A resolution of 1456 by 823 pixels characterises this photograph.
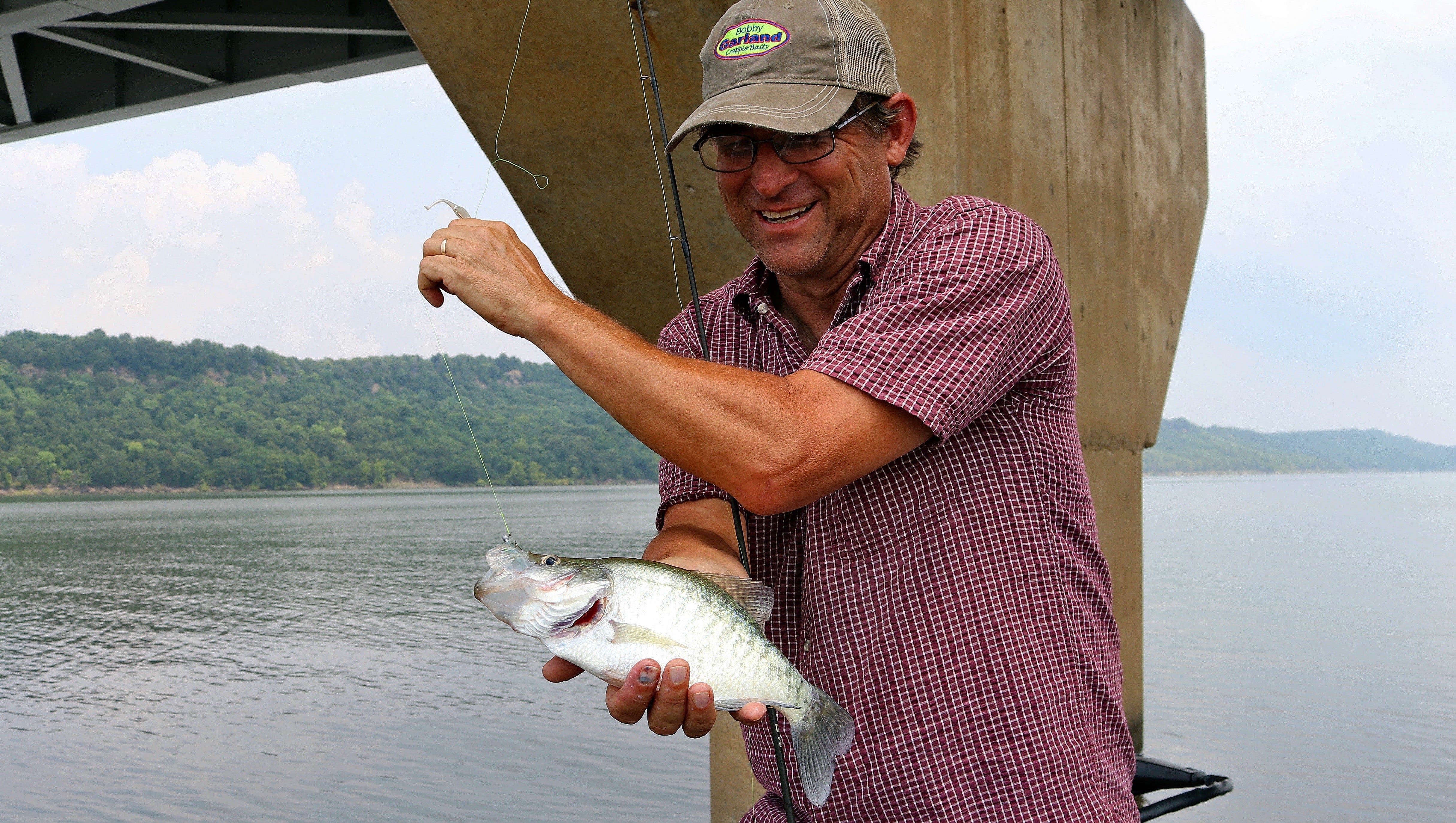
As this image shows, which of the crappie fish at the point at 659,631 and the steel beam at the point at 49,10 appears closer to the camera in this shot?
the crappie fish at the point at 659,631

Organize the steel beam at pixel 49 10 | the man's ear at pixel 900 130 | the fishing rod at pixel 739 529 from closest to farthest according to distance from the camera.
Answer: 1. the fishing rod at pixel 739 529
2. the man's ear at pixel 900 130
3. the steel beam at pixel 49 10

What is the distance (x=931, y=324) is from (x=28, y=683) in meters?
21.9

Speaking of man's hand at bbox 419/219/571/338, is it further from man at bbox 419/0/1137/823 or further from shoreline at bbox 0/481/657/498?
shoreline at bbox 0/481/657/498

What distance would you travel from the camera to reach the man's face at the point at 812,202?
2.05 metres

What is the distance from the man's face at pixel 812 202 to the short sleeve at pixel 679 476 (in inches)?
12.1

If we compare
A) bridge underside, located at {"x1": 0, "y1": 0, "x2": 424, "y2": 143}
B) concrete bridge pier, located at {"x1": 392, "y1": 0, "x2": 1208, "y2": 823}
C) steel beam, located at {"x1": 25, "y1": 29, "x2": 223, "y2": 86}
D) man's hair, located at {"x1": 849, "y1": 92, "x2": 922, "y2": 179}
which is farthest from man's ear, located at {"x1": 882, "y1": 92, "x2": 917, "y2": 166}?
steel beam, located at {"x1": 25, "y1": 29, "x2": 223, "y2": 86}

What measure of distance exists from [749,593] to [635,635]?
0.23 metres

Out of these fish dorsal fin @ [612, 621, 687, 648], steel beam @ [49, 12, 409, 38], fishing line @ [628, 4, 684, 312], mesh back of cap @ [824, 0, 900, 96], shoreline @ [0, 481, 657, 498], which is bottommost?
shoreline @ [0, 481, 657, 498]

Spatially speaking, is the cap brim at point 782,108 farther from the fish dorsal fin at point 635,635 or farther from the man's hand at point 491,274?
the fish dorsal fin at point 635,635

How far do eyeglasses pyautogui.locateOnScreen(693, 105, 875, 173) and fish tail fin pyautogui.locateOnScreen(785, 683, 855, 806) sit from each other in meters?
0.97

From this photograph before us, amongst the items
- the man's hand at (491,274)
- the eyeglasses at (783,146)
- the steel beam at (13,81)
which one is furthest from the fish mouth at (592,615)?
the steel beam at (13,81)

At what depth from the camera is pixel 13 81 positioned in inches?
584

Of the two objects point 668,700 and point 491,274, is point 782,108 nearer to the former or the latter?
point 491,274

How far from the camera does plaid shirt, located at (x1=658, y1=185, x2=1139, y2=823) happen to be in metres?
1.77
